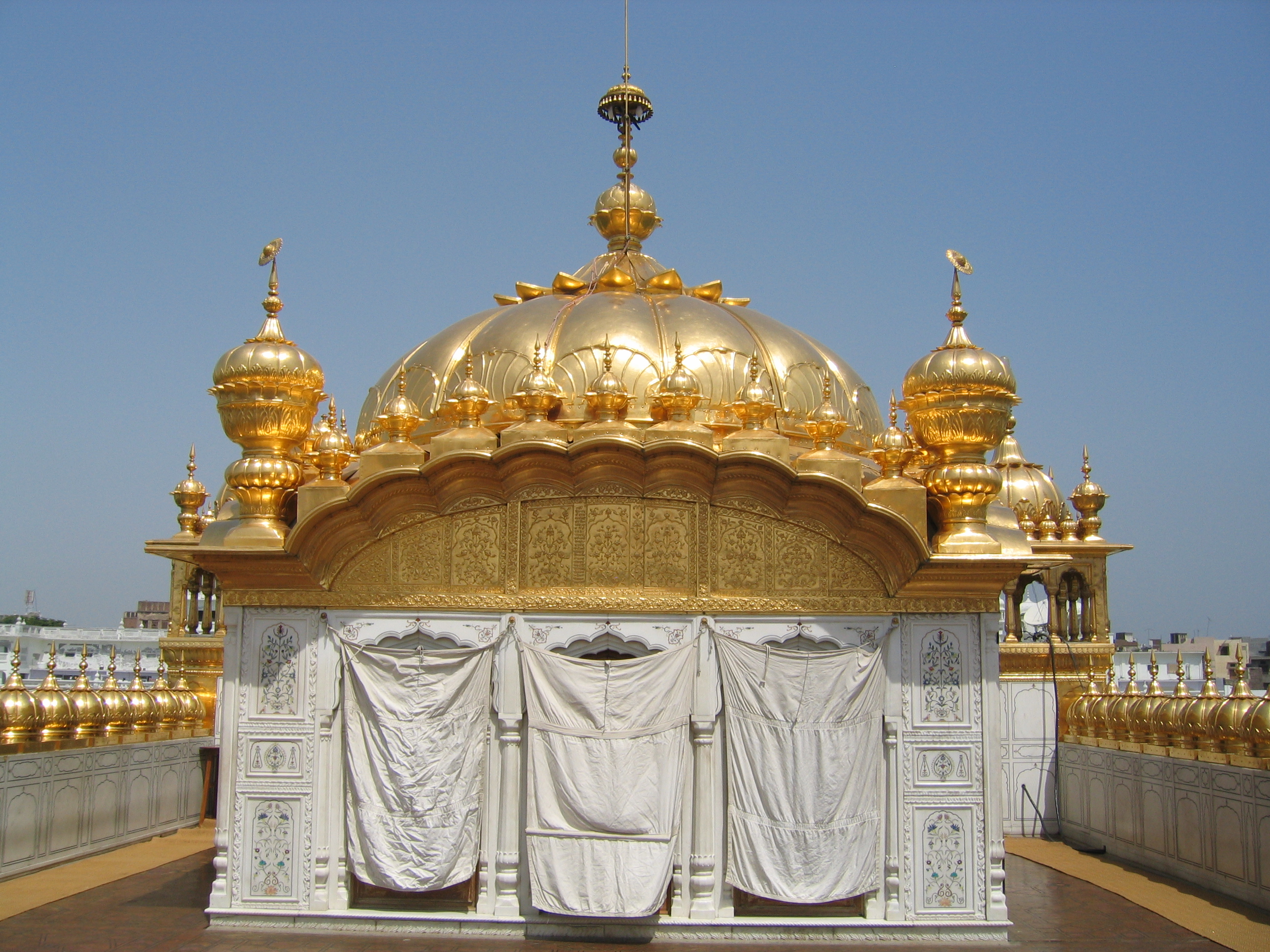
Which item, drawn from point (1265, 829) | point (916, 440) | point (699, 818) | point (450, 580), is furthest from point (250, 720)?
point (1265, 829)

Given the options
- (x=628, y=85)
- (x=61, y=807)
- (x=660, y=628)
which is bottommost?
(x=61, y=807)

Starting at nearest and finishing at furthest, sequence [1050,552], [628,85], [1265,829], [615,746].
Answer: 1. [615,746]
2. [1265,829]
3. [628,85]
4. [1050,552]

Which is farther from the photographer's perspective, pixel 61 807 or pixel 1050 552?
pixel 1050 552

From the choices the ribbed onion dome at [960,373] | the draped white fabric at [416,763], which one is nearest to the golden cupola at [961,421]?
the ribbed onion dome at [960,373]

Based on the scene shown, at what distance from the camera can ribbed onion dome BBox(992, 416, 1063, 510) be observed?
19.2 meters

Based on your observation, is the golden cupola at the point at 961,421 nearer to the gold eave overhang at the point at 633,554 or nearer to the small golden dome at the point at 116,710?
the gold eave overhang at the point at 633,554

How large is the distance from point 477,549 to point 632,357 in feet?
10.5

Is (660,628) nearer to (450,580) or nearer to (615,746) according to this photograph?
(615,746)

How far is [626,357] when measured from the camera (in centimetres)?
1230

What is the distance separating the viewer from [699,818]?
9.58 metres

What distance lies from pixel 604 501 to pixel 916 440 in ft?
9.84

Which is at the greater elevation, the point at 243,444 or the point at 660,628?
the point at 243,444

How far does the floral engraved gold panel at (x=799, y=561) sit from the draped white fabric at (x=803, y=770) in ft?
1.86

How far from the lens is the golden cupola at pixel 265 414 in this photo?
10289 millimetres
